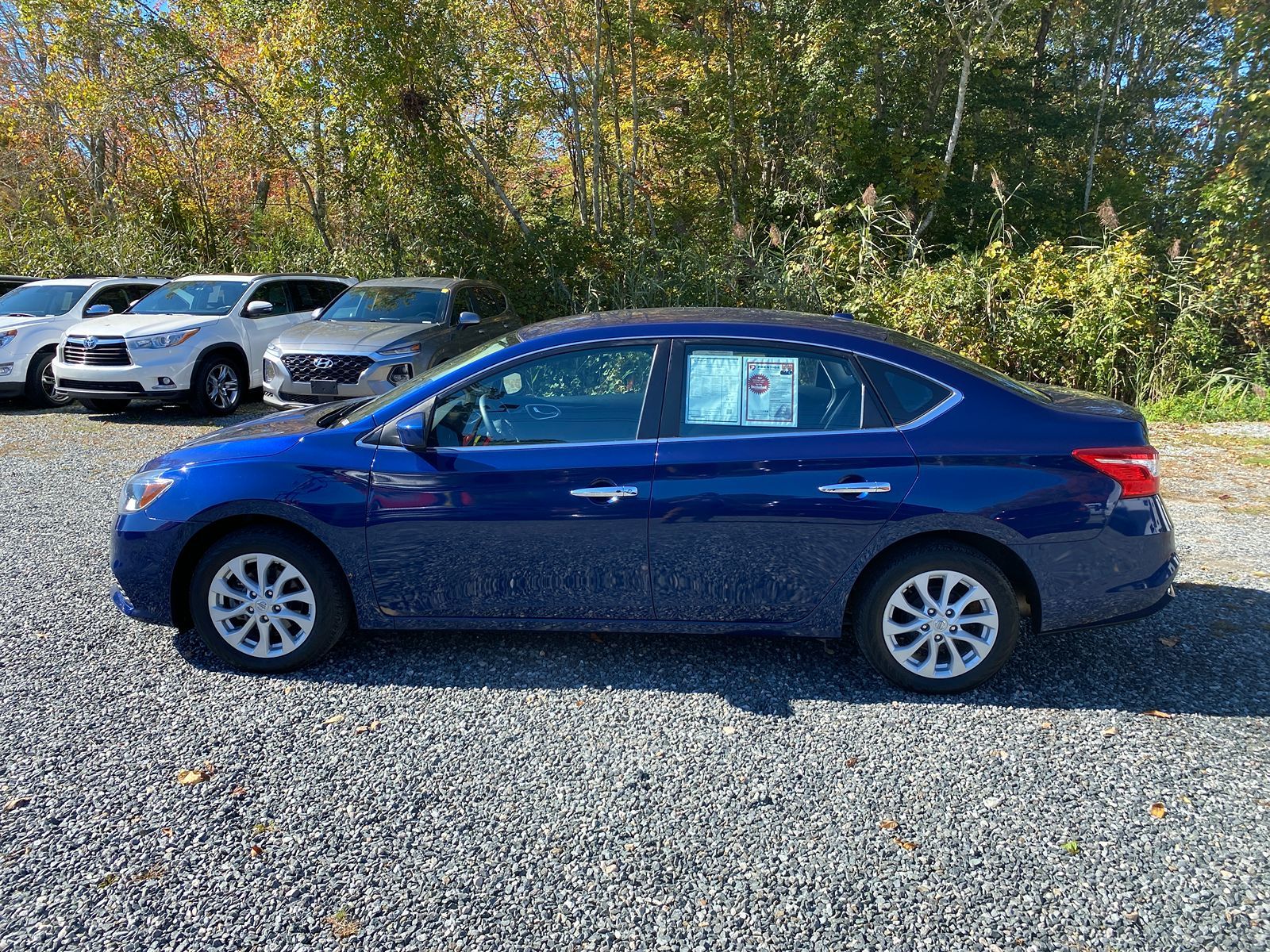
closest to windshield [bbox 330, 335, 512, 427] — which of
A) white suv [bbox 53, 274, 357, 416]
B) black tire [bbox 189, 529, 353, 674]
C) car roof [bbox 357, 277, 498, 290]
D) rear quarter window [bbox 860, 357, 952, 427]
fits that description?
black tire [bbox 189, 529, 353, 674]

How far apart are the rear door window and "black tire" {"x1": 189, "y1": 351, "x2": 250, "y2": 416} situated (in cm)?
871

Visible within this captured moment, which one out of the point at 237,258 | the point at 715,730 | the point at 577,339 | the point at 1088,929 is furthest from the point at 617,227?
the point at 1088,929

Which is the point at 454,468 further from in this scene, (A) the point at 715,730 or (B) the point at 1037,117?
(B) the point at 1037,117

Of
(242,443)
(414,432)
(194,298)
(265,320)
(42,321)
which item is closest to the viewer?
(414,432)

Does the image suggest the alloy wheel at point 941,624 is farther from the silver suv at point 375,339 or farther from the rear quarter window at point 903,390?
the silver suv at point 375,339

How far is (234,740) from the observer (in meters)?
3.45

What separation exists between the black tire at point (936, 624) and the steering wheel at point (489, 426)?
172cm

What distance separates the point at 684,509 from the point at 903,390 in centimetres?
111

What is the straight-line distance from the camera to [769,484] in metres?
3.66

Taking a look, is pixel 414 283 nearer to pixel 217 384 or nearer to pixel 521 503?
pixel 217 384

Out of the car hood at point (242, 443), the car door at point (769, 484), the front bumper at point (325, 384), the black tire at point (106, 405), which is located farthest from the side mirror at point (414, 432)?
the black tire at point (106, 405)

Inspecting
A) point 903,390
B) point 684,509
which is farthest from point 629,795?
point 903,390

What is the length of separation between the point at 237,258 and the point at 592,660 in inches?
640

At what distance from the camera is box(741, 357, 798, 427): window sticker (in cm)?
380
